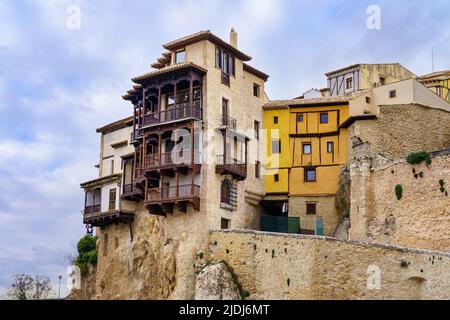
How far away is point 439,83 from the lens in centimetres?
6438

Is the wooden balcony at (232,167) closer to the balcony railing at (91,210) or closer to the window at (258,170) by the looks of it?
the window at (258,170)

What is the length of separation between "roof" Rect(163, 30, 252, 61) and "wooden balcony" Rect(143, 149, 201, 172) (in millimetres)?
7700

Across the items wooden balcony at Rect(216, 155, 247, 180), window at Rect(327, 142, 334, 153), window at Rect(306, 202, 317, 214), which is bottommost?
window at Rect(306, 202, 317, 214)

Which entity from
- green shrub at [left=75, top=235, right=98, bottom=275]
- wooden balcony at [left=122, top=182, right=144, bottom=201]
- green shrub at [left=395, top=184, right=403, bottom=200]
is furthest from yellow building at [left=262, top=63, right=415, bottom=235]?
green shrub at [left=75, top=235, right=98, bottom=275]

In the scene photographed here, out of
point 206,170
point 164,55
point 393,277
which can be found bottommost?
point 393,277

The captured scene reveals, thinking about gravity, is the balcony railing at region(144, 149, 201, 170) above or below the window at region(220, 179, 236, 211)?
above

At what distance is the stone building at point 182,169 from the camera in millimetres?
46688

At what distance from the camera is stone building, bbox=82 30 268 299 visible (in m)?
46.7

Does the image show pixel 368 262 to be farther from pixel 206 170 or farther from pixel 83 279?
pixel 83 279

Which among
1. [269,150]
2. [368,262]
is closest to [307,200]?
[269,150]

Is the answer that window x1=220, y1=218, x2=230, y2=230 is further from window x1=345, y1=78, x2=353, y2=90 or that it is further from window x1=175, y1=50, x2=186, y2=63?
window x1=345, y1=78, x2=353, y2=90

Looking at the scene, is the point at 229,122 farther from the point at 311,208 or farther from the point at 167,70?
the point at 311,208

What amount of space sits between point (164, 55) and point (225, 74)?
549cm

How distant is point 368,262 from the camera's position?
3800 centimetres
